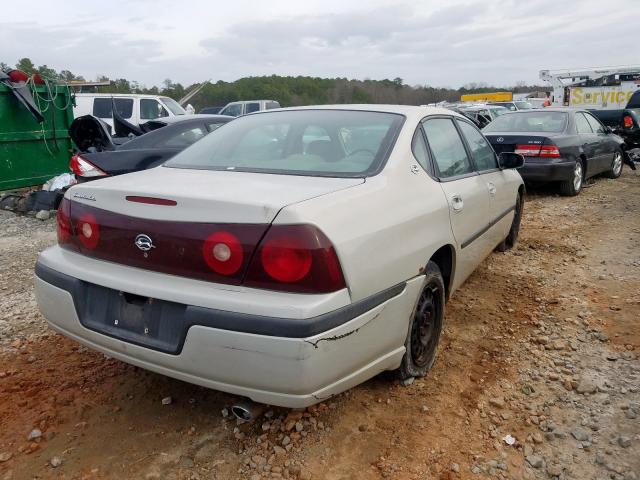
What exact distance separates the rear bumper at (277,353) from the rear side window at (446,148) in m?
1.18

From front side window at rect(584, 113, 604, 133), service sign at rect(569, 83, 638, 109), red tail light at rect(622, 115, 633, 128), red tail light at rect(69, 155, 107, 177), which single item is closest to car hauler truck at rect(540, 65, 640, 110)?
service sign at rect(569, 83, 638, 109)

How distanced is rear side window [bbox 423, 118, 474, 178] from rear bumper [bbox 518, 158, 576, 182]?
453 centimetres

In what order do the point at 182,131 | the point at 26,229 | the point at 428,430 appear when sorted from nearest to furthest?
the point at 428,430 < the point at 182,131 < the point at 26,229

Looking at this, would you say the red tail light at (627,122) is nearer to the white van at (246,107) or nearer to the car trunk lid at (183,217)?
the white van at (246,107)

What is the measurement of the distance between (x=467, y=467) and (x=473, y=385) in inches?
26.7

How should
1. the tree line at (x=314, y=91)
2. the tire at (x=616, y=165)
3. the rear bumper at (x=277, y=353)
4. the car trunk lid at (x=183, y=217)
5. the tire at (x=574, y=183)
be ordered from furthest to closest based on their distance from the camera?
the tree line at (x=314, y=91) < the tire at (x=616, y=165) < the tire at (x=574, y=183) < the car trunk lid at (x=183, y=217) < the rear bumper at (x=277, y=353)

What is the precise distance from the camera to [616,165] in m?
10.1

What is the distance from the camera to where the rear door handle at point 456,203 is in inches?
118

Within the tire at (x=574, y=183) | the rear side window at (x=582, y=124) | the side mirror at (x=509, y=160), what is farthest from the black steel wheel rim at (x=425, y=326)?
the rear side window at (x=582, y=124)

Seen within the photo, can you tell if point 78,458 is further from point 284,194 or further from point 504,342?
point 504,342

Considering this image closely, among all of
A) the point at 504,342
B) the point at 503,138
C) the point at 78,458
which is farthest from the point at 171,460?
the point at 503,138

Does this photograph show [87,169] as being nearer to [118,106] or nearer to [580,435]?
[580,435]

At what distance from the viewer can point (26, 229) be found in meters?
6.35

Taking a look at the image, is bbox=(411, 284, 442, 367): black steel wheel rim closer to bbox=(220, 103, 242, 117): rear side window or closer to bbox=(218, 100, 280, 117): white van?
bbox=(218, 100, 280, 117): white van
